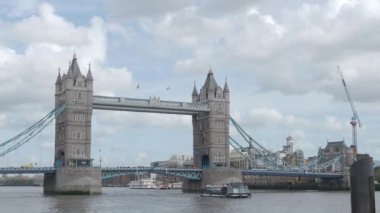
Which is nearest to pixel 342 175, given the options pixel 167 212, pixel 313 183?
pixel 313 183

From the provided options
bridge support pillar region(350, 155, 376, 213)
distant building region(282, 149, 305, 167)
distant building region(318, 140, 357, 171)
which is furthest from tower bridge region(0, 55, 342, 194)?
bridge support pillar region(350, 155, 376, 213)

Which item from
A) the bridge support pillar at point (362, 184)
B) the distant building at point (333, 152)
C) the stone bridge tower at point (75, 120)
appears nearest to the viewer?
the bridge support pillar at point (362, 184)

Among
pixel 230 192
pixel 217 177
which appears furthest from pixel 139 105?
pixel 230 192

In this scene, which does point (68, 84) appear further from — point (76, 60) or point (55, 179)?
point (55, 179)

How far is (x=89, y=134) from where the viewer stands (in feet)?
348

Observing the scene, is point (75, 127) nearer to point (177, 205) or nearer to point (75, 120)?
point (75, 120)

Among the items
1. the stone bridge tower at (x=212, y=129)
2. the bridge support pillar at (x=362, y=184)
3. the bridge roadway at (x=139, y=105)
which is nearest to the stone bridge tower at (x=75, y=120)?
the bridge roadway at (x=139, y=105)

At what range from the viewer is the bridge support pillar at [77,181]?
96.6 m

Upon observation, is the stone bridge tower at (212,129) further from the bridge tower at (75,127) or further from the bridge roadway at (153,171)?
the bridge tower at (75,127)

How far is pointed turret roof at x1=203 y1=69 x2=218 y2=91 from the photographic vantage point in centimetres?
12368

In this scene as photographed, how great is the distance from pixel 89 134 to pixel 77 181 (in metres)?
10.8

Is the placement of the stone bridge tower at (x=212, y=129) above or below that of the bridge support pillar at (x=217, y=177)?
above

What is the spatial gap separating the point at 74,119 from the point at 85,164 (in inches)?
303

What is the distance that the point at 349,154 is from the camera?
150 m
